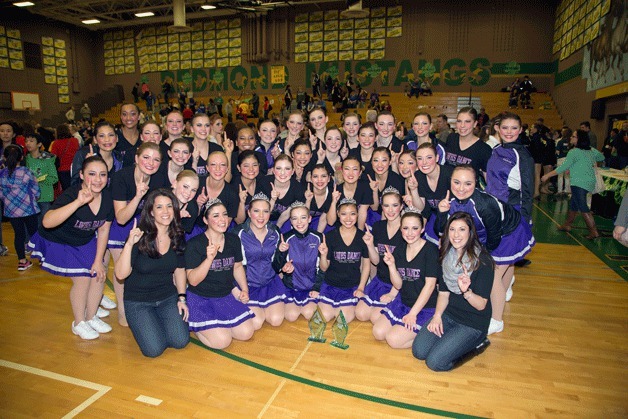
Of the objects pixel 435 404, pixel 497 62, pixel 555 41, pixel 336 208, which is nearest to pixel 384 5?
pixel 497 62

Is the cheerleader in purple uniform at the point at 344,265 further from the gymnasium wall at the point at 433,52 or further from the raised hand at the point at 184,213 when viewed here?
the gymnasium wall at the point at 433,52

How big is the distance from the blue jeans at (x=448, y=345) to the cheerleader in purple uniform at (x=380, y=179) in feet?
6.08

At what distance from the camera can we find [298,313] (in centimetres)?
474

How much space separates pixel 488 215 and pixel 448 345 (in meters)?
1.23

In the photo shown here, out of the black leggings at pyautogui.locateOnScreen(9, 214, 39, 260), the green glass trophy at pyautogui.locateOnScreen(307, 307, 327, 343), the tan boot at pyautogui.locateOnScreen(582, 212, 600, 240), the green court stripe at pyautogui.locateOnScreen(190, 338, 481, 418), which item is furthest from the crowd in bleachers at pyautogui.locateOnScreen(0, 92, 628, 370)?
the tan boot at pyautogui.locateOnScreen(582, 212, 600, 240)

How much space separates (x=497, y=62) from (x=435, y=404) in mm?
24858

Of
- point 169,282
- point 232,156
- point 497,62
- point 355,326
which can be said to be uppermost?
point 497,62

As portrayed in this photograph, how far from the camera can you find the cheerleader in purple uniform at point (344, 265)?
4.62 meters

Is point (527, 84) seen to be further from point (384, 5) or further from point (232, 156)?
point (232, 156)

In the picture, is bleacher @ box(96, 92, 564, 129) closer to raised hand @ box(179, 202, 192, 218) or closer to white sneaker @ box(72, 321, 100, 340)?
raised hand @ box(179, 202, 192, 218)

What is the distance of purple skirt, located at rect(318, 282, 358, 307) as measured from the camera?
4695mm

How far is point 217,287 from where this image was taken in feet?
14.1

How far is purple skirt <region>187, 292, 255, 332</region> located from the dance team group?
12 millimetres

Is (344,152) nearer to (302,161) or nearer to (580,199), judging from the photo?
(302,161)
